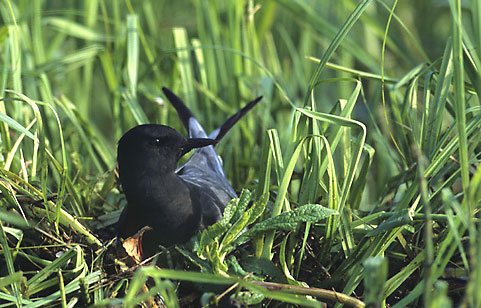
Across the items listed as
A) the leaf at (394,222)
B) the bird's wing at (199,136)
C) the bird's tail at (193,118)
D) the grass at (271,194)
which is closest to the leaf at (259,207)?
the grass at (271,194)

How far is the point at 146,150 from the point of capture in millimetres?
1914

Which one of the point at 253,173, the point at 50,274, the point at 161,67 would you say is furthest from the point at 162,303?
the point at 161,67

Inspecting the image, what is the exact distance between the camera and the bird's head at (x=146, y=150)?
1.91m

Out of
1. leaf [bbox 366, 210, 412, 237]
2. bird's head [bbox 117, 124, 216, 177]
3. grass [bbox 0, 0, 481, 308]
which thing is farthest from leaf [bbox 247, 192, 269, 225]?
bird's head [bbox 117, 124, 216, 177]

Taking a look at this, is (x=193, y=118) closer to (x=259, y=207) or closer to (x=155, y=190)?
(x=155, y=190)

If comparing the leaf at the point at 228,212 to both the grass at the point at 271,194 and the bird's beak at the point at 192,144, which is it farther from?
the bird's beak at the point at 192,144

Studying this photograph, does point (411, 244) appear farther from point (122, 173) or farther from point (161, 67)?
point (161, 67)

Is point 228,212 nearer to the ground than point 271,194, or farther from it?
farther from it

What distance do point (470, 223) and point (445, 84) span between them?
747 millimetres

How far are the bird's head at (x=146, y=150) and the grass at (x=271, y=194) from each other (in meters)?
0.19

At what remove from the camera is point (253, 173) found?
261 cm

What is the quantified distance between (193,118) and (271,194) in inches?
30.3

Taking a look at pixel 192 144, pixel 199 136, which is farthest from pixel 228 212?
pixel 199 136

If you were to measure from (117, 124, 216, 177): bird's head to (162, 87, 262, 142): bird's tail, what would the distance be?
2.32ft
